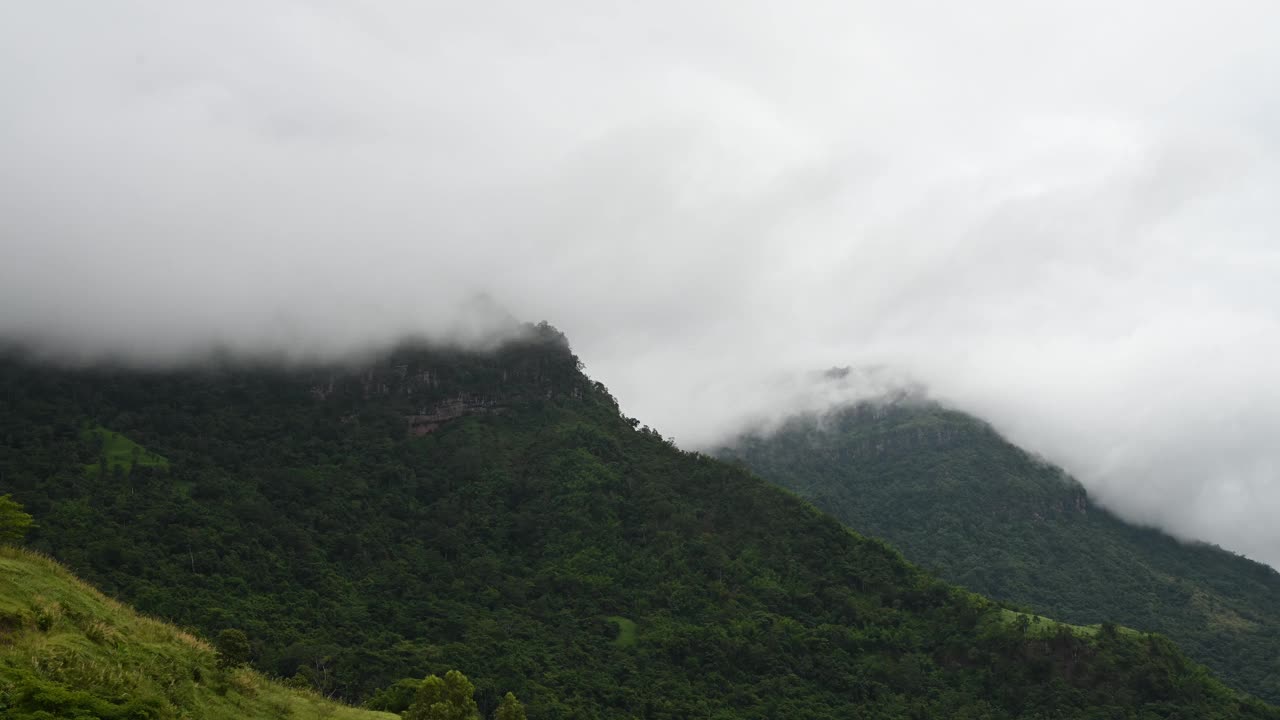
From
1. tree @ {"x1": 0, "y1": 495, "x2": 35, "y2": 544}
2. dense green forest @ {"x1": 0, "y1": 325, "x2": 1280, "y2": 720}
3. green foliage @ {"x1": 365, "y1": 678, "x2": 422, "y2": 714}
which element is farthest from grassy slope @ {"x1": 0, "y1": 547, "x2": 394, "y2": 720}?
dense green forest @ {"x1": 0, "y1": 325, "x2": 1280, "y2": 720}

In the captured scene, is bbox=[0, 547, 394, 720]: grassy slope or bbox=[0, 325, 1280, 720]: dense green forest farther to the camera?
bbox=[0, 325, 1280, 720]: dense green forest

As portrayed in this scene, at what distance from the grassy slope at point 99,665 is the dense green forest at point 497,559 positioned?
48802 mm

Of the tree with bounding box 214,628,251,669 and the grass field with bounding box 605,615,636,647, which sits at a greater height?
the tree with bounding box 214,628,251,669

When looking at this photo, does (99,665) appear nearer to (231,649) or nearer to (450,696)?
(231,649)

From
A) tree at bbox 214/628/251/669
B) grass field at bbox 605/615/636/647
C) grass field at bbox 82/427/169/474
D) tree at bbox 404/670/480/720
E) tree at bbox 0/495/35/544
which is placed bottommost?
tree at bbox 404/670/480/720

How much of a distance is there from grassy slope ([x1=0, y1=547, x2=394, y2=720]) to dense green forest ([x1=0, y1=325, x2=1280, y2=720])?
160ft

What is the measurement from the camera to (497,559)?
11081 cm

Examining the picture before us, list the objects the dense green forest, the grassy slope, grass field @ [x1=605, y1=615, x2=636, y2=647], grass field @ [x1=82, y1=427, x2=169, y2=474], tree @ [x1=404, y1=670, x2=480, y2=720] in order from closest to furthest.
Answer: the grassy slope → tree @ [x1=404, y1=670, x2=480, y2=720] → the dense green forest → grass field @ [x1=605, y1=615, x2=636, y2=647] → grass field @ [x1=82, y1=427, x2=169, y2=474]

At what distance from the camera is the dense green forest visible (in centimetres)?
8638

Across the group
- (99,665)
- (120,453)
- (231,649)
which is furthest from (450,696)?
(120,453)

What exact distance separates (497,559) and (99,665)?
8973 centimetres

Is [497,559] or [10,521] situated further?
[497,559]

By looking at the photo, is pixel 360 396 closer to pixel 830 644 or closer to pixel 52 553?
pixel 52 553

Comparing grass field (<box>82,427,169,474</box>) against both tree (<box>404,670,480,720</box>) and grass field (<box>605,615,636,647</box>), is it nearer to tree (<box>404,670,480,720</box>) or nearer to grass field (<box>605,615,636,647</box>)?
grass field (<box>605,615,636,647</box>)
